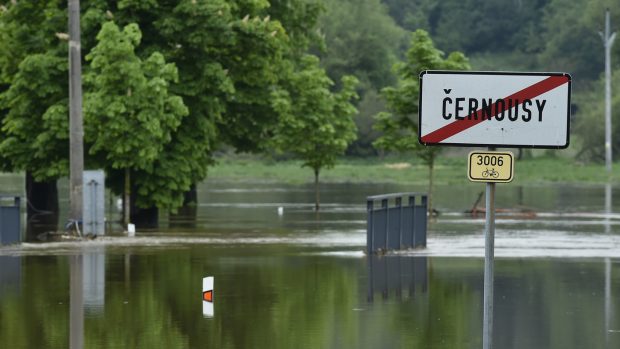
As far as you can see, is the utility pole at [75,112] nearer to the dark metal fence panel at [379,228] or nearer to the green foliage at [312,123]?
the dark metal fence panel at [379,228]

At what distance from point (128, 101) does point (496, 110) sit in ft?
72.8

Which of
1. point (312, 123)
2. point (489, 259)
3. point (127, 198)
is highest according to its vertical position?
point (312, 123)

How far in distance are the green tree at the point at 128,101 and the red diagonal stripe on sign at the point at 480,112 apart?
21.6 metres

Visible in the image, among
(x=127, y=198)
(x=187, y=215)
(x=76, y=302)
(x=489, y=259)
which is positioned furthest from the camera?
(x=187, y=215)

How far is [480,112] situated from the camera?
971cm

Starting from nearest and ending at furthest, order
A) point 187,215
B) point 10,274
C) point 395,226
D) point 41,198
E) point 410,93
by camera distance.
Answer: point 10,274 → point 395,226 → point 410,93 → point 187,215 → point 41,198

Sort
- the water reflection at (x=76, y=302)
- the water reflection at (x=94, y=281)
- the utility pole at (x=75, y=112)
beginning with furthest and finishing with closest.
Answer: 1. the utility pole at (x=75, y=112)
2. the water reflection at (x=94, y=281)
3. the water reflection at (x=76, y=302)

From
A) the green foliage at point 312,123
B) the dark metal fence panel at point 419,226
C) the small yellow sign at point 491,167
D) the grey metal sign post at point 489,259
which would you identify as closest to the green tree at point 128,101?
the dark metal fence panel at point 419,226

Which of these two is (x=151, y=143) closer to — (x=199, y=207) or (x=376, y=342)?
(x=199, y=207)

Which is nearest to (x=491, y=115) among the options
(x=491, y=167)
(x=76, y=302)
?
(x=491, y=167)

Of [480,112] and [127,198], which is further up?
[480,112]

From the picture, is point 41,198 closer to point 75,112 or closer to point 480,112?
point 75,112

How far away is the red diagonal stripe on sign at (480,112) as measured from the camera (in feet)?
31.8

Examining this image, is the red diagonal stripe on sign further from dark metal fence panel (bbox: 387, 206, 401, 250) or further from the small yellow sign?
dark metal fence panel (bbox: 387, 206, 401, 250)
